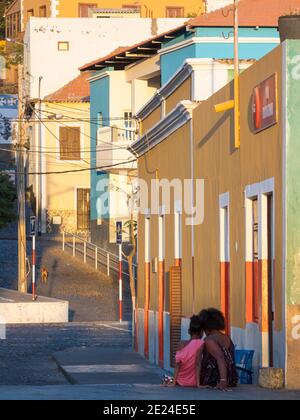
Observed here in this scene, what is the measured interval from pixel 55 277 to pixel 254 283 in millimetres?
35377

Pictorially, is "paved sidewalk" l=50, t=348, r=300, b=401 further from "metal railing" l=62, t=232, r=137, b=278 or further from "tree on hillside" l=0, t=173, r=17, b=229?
"tree on hillside" l=0, t=173, r=17, b=229

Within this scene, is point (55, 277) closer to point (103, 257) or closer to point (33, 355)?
point (103, 257)

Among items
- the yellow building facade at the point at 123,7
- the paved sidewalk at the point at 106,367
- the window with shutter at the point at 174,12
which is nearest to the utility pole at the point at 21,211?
the paved sidewalk at the point at 106,367

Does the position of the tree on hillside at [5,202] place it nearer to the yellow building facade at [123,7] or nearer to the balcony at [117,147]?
the balcony at [117,147]

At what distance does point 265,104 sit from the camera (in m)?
16.7

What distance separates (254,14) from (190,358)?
100 ft

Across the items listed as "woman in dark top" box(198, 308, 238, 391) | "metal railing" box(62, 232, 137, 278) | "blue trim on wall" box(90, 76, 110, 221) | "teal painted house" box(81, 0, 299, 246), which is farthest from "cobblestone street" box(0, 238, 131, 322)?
"woman in dark top" box(198, 308, 238, 391)

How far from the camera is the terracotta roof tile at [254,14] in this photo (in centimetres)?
4451

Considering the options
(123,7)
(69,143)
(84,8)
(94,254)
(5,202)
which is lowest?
(94,254)

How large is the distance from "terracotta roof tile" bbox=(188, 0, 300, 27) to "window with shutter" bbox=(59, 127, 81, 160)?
59.3 ft

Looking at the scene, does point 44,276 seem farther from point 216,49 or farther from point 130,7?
point 130,7

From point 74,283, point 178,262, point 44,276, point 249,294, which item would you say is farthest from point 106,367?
point 44,276

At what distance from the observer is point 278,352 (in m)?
15.8

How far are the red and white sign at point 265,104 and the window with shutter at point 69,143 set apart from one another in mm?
47278
